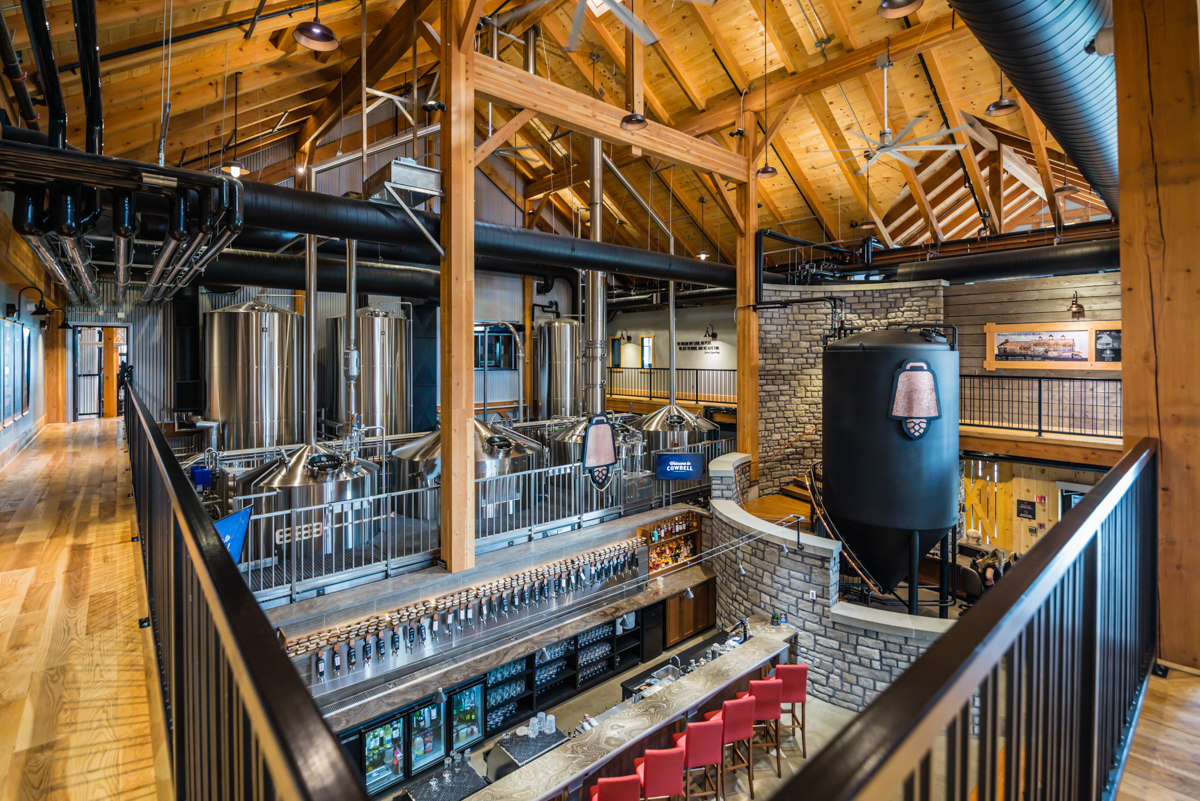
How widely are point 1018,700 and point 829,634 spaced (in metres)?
7.11

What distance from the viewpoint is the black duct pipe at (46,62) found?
2.86 meters

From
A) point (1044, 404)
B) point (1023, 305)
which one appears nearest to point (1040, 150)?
point (1023, 305)

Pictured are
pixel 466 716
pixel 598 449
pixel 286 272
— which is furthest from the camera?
pixel 286 272

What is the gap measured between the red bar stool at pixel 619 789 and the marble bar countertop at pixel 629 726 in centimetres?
25

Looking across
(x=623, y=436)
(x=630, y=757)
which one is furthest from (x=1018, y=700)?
(x=623, y=436)

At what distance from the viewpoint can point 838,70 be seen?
923 centimetres

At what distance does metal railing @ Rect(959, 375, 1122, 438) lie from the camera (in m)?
10.3

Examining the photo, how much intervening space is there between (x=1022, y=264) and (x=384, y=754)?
11852 millimetres

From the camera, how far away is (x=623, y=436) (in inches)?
402

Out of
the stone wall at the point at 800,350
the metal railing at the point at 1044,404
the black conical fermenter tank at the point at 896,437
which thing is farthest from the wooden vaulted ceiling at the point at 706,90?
the black conical fermenter tank at the point at 896,437

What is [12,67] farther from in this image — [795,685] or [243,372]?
[795,685]

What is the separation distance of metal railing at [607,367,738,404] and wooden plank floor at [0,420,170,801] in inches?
Result: 467

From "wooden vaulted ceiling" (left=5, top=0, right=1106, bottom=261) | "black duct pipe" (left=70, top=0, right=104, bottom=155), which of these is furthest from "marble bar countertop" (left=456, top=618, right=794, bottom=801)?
"wooden vaulted ceiling" (left=5, top=0, right=1106, bottom=261)

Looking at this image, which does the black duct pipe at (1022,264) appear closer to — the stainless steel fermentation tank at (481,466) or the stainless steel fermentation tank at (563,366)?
the stainless steel fermentation tank at (563,366)
